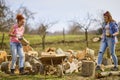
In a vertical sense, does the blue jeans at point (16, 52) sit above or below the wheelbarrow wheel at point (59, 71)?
above

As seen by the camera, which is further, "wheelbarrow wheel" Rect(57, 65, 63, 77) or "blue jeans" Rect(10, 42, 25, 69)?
"blue jeans" Rect(10, 42, 25, 69)

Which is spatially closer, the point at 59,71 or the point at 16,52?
the point at 59,71

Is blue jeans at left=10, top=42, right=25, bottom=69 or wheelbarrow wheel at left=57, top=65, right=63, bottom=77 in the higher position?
blue jeans at left=10, top=42, right=25, bottom=69

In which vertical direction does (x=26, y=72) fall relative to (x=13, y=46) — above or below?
below

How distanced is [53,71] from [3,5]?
2215 cm

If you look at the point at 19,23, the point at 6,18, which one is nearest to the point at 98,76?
the point at 19,23

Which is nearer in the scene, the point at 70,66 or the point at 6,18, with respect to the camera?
the point at 70,66

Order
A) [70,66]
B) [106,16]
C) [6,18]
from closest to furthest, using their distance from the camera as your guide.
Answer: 1. [106,16]
2. [70,66]
3. [6,18]

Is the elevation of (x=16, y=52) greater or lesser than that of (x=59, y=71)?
greater

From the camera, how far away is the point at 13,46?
9.97 m

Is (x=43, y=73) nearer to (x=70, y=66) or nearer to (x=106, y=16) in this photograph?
(x=70, y=66)

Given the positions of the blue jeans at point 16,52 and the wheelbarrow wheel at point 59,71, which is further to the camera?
the blue jeans at point 16,52

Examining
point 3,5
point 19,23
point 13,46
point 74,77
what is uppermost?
point 3,5

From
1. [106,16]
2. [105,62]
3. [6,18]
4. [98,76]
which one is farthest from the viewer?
[6,18]
